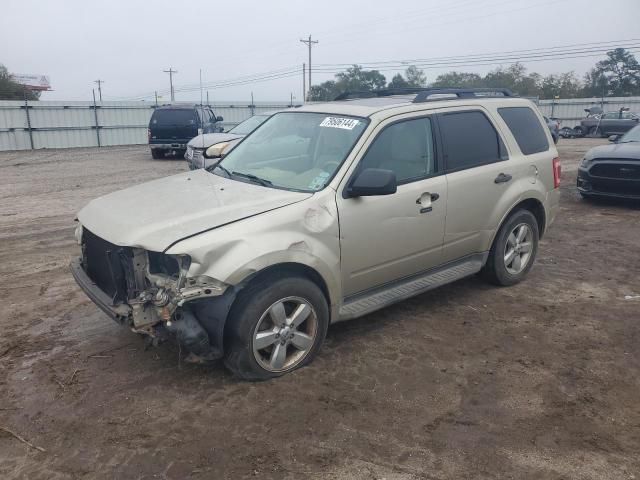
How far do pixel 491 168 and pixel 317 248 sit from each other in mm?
2179

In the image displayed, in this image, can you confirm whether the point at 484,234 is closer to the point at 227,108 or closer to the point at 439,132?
the point at 439,132

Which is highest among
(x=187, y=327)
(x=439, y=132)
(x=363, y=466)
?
(x=439, y=132)

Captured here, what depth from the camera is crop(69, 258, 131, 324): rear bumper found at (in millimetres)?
3467

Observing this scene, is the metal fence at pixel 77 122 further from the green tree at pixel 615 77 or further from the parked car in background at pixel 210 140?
the green tree at pixel 615 77

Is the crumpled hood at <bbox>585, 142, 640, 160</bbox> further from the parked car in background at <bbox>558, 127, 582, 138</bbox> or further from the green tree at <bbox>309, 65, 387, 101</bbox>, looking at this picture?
the green tree at <bbox>309, 65, 387, 101</bbox>

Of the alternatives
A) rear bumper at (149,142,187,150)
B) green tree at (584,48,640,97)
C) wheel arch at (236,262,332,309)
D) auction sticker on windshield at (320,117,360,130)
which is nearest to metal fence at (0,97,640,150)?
rear bumper at (149,142,187,150)

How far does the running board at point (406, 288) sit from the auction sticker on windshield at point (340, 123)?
1.32 meters

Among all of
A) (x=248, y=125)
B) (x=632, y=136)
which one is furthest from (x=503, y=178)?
(x=248, y=125)

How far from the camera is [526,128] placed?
5.58 meters

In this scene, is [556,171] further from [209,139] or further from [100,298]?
[209,139]

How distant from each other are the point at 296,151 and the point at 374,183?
97cm

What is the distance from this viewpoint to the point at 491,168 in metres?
5.06

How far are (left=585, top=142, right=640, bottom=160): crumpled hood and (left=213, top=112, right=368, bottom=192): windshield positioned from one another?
670 cm

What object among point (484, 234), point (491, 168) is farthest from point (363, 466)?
point (491, 168)
